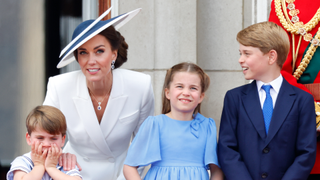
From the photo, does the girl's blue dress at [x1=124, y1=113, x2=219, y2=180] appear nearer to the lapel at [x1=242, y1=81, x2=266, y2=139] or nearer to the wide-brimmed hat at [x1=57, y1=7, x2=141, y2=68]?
the lapel at [x1=242, y1=81, x2=266, y2=139]

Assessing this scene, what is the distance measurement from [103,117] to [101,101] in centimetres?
14

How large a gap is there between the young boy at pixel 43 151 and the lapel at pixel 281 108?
120 centimetres

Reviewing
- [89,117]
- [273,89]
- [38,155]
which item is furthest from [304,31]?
[38,155]

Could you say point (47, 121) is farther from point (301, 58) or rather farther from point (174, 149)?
point (301, 58)

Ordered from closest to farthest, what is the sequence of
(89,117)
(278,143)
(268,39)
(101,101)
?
(278,143) → (268,39) → (89,117) → (101,101)

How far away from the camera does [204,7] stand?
15.1ft

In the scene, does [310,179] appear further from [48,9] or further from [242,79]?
[48,9]

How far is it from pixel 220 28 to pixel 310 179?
106 inches

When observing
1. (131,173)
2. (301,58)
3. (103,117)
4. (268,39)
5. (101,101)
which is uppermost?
(268,39)

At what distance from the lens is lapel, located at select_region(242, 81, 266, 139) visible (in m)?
2.12

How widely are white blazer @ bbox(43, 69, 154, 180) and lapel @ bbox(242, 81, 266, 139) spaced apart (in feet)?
2.68

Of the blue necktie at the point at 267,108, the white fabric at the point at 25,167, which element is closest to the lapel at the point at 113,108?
the white fabric at the point at 25,167

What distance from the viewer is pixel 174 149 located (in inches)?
89.7

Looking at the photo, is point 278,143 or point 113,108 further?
point 113,108
